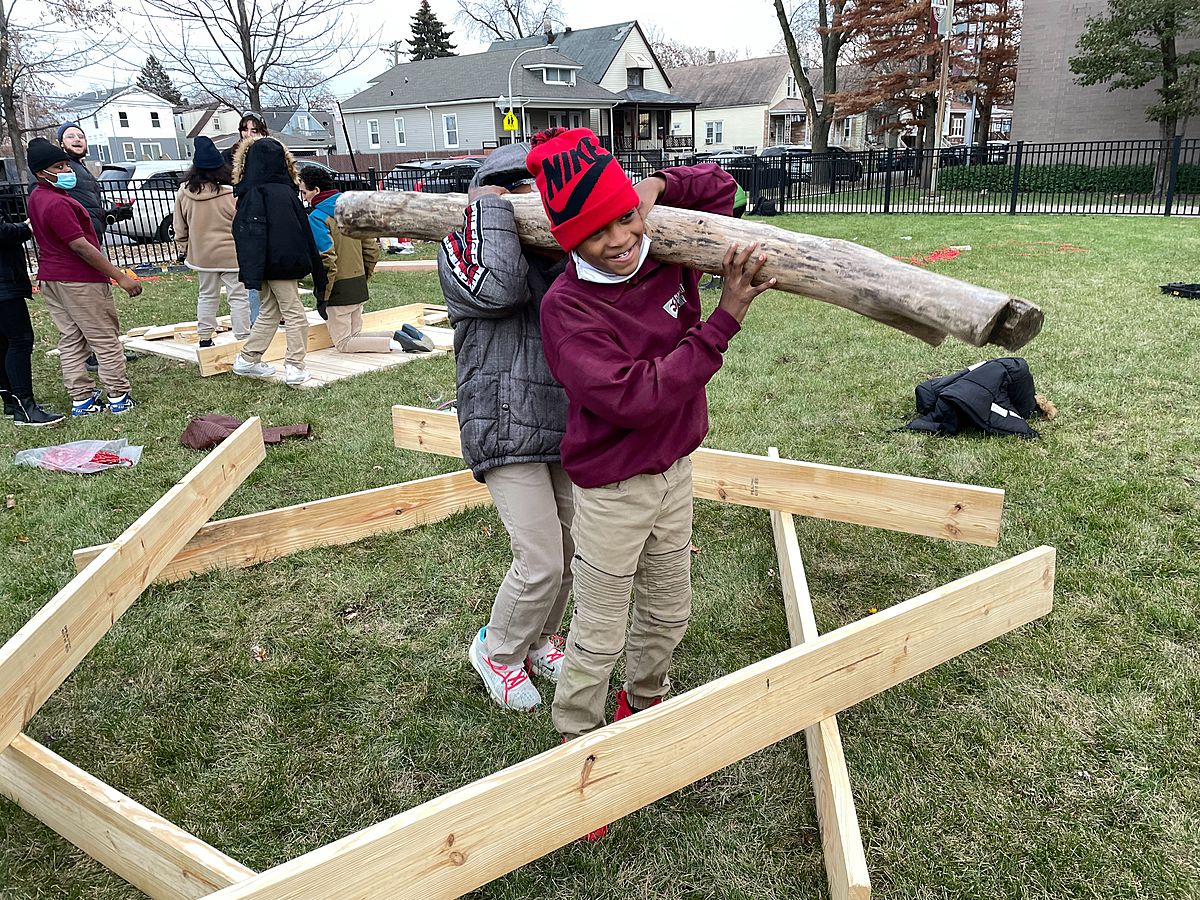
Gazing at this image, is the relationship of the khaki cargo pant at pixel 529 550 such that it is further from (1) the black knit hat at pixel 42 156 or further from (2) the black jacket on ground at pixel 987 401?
(1) the black knit hat at pixel 42 156

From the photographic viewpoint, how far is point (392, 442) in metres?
6.46

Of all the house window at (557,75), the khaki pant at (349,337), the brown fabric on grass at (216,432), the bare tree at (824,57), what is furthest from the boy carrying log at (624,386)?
the house window at (557,75)

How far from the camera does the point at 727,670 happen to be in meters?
3.57

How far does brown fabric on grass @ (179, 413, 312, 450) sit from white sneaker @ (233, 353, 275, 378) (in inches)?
67.5

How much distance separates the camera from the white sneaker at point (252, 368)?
837 centimetres

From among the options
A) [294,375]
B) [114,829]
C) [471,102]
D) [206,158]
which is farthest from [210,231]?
[471,102]

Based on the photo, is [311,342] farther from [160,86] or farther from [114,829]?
[160,86]

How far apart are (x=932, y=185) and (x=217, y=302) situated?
21907 mm

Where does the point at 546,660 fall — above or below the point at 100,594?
below

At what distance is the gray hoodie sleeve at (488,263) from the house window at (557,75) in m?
50.5

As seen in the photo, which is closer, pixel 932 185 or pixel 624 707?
pixel 624 707

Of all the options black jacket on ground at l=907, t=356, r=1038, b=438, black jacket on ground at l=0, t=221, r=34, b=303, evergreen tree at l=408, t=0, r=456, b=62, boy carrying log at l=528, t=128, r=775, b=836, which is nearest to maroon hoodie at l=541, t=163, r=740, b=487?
boy carrying log at l=528, t=128, r=775, b=836

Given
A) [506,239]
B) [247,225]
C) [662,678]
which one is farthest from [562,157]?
[247,225]

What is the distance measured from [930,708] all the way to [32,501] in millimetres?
5372
